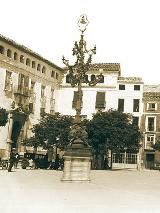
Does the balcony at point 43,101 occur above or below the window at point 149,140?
above

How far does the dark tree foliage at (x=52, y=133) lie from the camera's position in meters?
35.6

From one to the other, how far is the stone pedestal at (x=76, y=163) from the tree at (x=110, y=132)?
19.9 m

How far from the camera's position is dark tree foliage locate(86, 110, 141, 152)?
3725cm

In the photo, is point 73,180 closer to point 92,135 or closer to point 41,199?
point 41,199

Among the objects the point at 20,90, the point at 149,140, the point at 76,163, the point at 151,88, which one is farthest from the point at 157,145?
the point at 76,163

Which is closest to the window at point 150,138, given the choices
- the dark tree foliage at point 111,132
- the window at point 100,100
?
→ the window at point 100,100

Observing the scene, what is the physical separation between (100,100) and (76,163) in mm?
31550

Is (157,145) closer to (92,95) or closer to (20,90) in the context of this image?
(92,95)

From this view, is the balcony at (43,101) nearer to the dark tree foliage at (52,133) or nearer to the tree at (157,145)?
the dark tree foliage at (52,133)

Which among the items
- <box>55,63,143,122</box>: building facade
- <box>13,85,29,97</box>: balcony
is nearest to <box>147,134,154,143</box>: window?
<box>55,63,143,122</box>: building facade

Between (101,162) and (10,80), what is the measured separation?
40.7 feet

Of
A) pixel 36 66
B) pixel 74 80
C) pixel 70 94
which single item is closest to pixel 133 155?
pixel 70 94

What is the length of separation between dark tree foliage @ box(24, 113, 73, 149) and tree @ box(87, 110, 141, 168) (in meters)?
2.91

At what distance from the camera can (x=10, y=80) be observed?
129 ft
